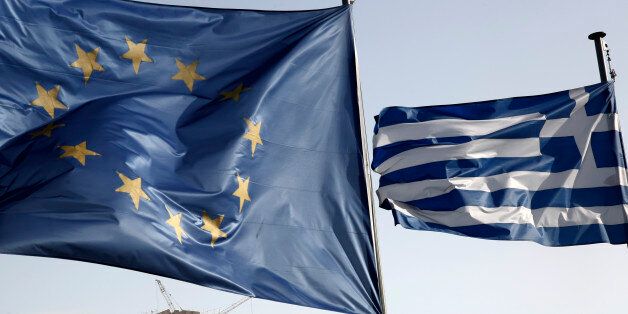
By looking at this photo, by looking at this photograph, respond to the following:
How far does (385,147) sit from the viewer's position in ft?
64.3

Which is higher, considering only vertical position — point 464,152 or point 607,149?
point 464,152

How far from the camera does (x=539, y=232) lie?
18.9m

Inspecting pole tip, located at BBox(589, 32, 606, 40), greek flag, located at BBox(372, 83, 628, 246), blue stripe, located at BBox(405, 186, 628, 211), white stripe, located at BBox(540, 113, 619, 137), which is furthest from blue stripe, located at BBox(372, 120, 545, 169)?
pole tip, located at BBox(589, 32, 606, 40)

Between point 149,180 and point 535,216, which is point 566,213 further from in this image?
point 149,180

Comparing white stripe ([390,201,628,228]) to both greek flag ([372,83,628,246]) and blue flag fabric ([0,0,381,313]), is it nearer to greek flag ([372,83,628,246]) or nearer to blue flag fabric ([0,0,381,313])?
greek flag ([372,83,628,246])

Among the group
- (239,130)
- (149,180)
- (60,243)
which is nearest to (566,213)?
(239,130)

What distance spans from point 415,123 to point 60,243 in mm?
7057

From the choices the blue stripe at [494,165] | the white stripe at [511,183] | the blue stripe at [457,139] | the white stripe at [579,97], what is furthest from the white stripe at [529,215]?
the white stripe at [579,97]

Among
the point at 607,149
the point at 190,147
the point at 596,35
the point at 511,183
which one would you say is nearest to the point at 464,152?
the point at 511,183

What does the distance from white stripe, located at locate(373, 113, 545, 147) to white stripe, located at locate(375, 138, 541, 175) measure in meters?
0.20

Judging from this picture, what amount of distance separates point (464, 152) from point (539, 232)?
1.84 meters

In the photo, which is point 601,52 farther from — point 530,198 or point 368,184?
point 368,184

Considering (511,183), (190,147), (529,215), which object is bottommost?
(529,215)

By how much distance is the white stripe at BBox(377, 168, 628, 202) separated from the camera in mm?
19141
